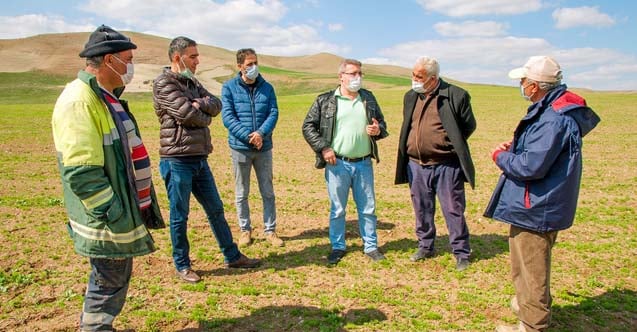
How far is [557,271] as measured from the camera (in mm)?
5938

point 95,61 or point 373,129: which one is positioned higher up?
point 95,61

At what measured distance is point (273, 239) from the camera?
22.8 ft

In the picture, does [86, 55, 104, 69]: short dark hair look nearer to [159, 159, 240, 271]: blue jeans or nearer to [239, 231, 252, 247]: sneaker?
[159, 159, 240, 271]: blue jeans

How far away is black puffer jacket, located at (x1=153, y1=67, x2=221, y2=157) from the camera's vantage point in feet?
16.8

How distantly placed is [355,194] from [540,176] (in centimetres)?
281

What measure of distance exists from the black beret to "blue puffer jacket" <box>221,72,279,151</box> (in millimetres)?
2868

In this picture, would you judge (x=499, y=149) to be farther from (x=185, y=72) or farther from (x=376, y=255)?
(x=185, y=72)

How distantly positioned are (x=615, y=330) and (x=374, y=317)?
241 centimetres

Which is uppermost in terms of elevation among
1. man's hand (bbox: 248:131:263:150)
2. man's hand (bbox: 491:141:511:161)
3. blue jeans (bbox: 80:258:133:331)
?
man's hand (bbox: 491:141:511:161)

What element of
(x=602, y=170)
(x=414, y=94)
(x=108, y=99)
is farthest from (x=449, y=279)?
(x=602, y=170)

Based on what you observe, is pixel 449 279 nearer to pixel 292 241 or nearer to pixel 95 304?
pixel 292 241

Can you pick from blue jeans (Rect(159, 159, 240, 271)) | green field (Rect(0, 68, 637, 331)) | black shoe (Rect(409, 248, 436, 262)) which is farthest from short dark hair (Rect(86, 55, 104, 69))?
black shoe (Rect(409, 248, 436, 262))

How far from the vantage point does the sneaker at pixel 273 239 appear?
6.88 m

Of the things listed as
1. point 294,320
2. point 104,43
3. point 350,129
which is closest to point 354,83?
point 350,129
